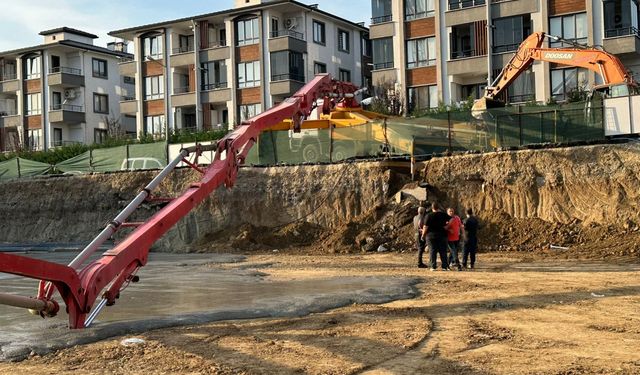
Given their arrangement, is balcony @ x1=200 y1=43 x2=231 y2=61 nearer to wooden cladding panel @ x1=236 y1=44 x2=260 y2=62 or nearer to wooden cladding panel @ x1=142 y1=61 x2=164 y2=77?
wooden cladding panel @ x1=236 y1=44 x2=260 y2=62

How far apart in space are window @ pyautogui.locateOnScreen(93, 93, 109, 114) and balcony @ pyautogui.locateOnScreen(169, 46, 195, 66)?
12670 millimetres

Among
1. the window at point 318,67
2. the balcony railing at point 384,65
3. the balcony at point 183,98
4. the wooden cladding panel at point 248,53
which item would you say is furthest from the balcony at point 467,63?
the balcony at point 183,98

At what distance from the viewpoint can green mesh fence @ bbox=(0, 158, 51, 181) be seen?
35.2 meters

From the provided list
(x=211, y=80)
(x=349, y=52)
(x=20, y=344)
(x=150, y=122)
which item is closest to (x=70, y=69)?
(x=150, y=122)

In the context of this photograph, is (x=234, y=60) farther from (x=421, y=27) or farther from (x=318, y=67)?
(x=421, y=27)

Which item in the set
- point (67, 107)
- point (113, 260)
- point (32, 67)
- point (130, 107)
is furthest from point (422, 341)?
point (32, 67)

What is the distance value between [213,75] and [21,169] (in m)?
18.4

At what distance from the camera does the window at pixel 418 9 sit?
42500mm

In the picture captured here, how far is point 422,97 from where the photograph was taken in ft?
140

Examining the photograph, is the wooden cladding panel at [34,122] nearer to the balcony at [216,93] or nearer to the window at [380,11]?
the balcony at [216,93]

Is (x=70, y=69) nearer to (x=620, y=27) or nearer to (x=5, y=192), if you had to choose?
(x=5, y=192)

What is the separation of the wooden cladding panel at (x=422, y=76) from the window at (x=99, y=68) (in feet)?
105

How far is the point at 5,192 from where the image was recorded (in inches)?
1375

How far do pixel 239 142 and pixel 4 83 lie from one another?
56.7 m
